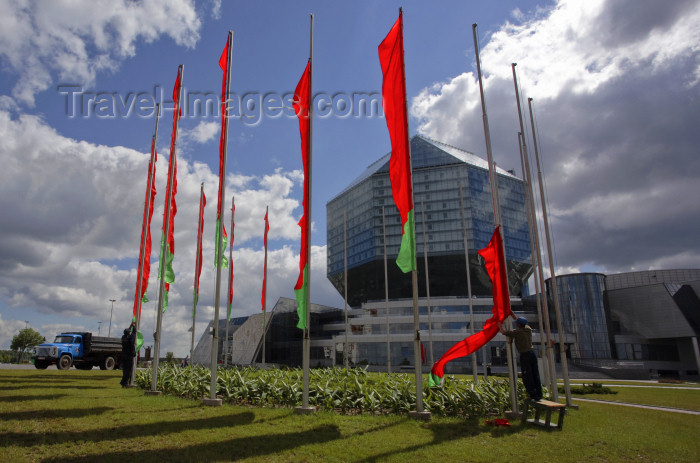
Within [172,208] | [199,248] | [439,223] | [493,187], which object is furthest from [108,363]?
[439,223]

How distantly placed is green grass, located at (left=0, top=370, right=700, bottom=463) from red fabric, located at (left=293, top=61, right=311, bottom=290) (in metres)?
4.16

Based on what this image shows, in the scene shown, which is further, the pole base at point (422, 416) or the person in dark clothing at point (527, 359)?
the person in dark clothing at point (527, 359)

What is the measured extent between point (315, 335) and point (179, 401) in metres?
74.9

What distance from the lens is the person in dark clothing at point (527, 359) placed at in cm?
1090

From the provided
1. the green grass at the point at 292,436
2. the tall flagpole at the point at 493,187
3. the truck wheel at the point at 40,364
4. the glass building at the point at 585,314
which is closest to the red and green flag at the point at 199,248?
the truck wheel at the point at 40,364

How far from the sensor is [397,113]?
12.2 metres

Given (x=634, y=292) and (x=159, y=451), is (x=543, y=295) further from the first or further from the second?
(x=634, y=292)

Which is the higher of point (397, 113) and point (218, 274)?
point (397, 113)

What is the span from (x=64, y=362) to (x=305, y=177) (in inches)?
1026

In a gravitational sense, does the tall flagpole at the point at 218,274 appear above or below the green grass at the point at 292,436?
above

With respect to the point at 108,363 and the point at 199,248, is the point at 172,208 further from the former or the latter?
the point at 108,363

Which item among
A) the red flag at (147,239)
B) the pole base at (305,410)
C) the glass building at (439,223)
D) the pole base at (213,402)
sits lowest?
the pole base at (305,410)

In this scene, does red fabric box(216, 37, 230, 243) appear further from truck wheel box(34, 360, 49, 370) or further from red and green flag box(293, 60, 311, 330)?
truck wheel box(34, 360, 49, 370)

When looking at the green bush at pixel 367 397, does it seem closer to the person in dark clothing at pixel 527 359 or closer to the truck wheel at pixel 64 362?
the person in dark clothing at pixel 527 359
